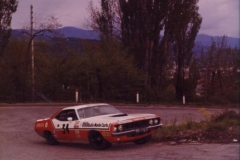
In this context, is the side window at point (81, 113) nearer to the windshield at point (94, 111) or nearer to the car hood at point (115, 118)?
the windshield at point (94, 111)

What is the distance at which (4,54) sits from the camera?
40.1 m

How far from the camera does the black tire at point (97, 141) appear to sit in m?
13.0

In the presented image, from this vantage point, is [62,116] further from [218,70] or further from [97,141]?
[218,70]

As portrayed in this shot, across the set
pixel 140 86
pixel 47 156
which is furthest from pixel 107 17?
pixel 47 156

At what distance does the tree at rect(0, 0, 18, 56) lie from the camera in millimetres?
38625

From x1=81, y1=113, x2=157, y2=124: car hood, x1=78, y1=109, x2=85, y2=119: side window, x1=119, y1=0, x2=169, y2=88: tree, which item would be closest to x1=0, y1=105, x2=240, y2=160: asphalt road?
x1=81, y1=113, x2=157, y2=124: car hood

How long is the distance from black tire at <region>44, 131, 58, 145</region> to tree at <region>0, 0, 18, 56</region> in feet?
80.4

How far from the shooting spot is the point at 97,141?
1333 centimetres

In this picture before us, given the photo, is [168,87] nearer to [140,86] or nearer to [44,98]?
[140,86]

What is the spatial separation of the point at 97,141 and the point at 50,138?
2.86 metres

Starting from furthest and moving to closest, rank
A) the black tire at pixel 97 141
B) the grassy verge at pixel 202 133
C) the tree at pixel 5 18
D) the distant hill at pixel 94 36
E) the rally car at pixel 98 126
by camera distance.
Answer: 1. the distant hill at pixel 94 36
2. the tree at pixel 5 18
3. the grassy verge at pixel 202 133
4. the black tire at pixel 97 141
5. the rally car at pixel 98 126

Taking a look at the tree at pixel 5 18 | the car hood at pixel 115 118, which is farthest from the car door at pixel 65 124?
the tree at pixel 5 18

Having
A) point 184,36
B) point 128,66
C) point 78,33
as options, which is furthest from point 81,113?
point 78,33

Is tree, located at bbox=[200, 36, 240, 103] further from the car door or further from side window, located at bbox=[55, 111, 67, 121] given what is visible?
the car door
